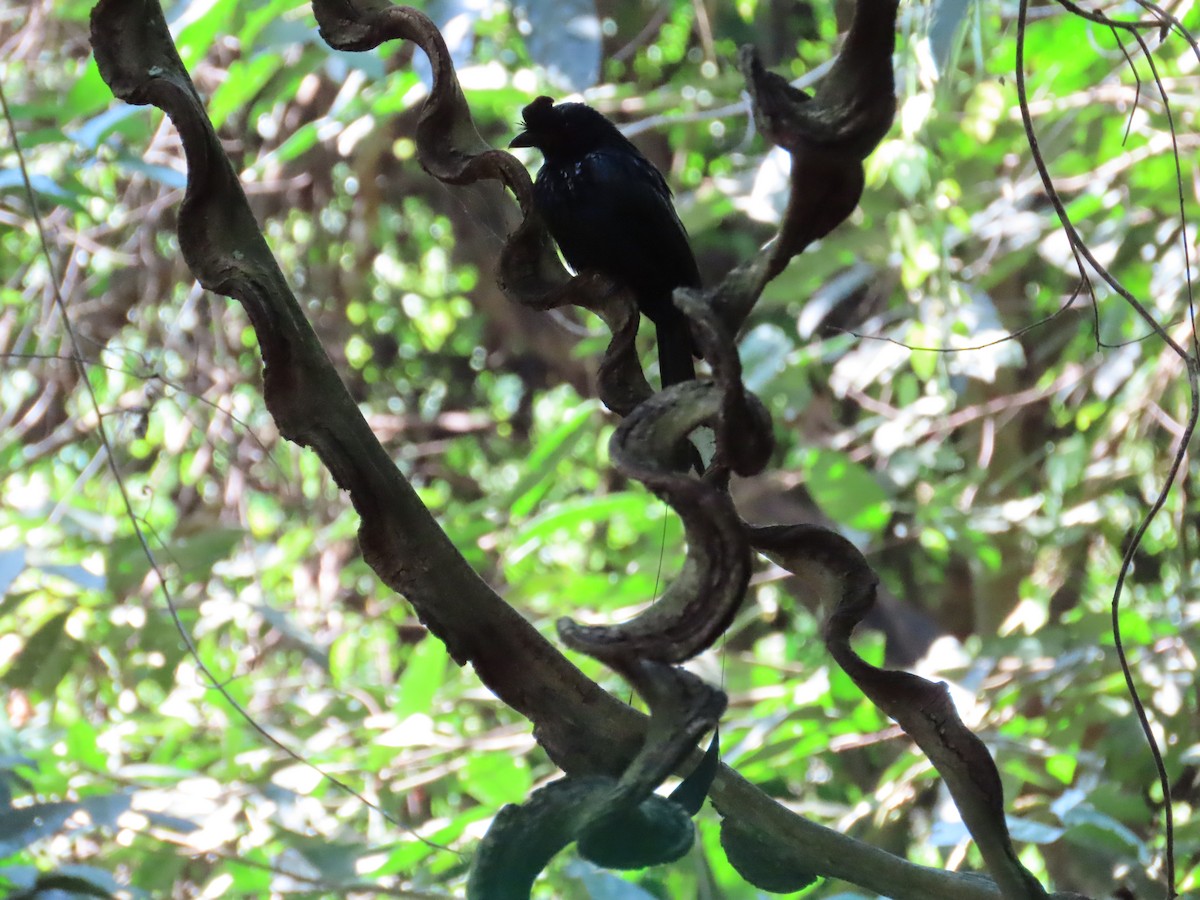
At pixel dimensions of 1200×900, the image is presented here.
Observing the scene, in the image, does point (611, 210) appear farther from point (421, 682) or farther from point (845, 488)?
point (845, 488)

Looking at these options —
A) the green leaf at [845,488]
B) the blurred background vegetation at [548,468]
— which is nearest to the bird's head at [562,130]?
the blurred background vegetation at [548,468]

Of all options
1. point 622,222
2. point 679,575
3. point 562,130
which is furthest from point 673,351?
point 679,575

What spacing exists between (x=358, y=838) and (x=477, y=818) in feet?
1.40

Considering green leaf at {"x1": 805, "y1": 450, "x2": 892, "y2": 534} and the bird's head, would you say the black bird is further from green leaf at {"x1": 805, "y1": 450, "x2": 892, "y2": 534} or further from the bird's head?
green leaf at {"x1": 805, "y1": 450, "x2": 892, "y2": 534}

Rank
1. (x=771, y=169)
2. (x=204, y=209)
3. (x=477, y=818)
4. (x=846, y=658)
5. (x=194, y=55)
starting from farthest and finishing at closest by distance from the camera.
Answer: (x=771, y=169)
(x=194, y=55)
(x=477, y=818)
(x=204, y=209)
(x=846, y=658)

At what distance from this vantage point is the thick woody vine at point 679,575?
582 millimetres

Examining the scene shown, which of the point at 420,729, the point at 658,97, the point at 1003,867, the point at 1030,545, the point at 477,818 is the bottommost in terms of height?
the point at 1003,867

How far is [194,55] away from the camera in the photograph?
216cm

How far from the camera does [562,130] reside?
180 centimetres

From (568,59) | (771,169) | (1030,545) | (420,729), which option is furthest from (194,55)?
(1030,545)

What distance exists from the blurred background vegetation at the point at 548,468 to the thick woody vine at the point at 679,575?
275 mm

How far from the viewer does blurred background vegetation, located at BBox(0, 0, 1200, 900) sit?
200 cm

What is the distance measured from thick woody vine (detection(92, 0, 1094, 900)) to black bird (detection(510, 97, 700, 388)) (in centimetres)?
53

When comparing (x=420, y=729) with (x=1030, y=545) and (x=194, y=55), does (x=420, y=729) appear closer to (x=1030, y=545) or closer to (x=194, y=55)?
(x=194, y=55)
